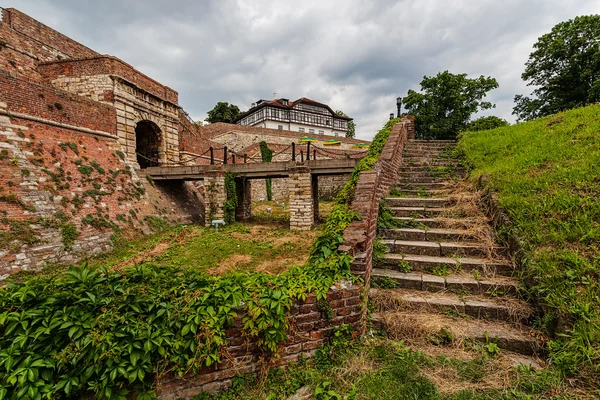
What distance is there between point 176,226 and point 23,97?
25.2 feet

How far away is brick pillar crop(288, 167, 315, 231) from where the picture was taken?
1241 centimetres

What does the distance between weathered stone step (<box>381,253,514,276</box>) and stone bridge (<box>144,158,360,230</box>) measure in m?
8.02

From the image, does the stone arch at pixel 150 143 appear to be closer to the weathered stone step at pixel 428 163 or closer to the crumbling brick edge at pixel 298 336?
the weathered stone step at pixel 428 163

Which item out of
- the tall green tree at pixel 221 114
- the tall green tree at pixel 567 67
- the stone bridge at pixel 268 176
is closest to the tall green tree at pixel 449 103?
the tall green tree at pixel 567 67

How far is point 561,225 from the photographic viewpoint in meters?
3.18

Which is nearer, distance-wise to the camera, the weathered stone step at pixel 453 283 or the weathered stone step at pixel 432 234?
the weathered stone step at pixel 453 283

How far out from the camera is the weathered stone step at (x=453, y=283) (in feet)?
10.0

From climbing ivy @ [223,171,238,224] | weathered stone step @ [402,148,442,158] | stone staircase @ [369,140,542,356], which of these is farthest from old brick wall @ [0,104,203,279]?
weathered stone step @ [402,148,442,158]

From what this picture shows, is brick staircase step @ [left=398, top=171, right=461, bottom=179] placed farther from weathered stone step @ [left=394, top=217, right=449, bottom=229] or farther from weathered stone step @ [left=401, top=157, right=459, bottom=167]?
weathered stone step @ [left=394, top=217, right=449, bottom=229]

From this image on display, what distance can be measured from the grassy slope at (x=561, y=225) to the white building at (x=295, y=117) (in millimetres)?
35804

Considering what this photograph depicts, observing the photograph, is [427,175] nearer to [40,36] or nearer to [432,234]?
[432,234]

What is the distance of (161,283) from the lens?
2.32 metres

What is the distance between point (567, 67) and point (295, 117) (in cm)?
3196

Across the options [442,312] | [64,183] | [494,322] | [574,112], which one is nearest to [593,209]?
[494,322]
